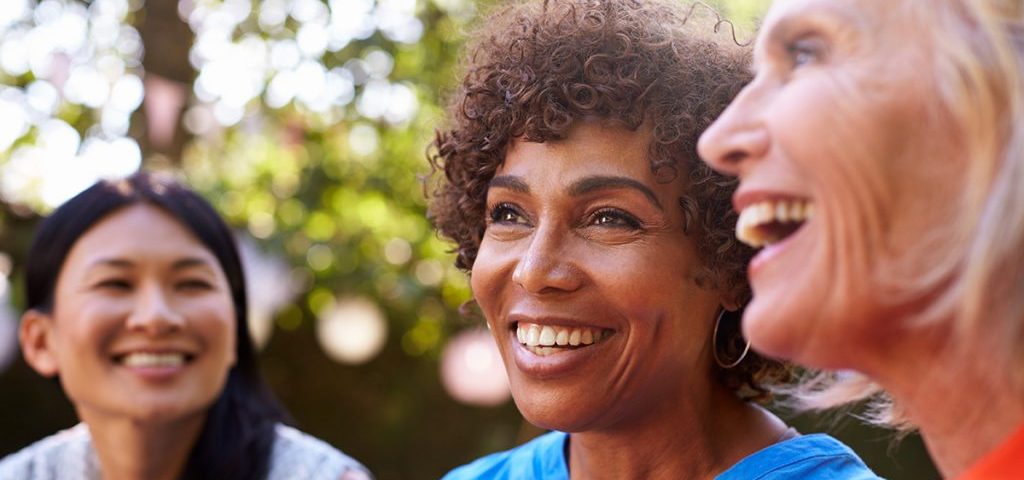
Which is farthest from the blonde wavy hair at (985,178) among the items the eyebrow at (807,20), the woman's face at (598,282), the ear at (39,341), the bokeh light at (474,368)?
the bokeh light at (474,368)

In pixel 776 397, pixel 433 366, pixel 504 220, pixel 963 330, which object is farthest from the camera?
pixel 433 366

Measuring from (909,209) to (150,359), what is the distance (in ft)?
8.27

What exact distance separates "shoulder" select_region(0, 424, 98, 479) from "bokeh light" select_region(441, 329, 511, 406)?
2.56 m

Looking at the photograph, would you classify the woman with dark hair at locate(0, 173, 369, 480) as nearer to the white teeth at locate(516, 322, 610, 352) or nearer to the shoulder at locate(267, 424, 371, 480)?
the shoulder at locate(267, 424, 371, 480)

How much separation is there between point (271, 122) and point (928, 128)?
17.6ft

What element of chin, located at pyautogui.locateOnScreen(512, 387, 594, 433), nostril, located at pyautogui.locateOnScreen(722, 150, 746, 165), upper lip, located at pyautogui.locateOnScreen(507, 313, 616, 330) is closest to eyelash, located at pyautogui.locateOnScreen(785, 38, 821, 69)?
nostril, located at pyautogui.locateOnScreen(722, 150, 746, 165)

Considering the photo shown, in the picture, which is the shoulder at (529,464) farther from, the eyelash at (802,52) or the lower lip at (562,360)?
the eyelash at (802,52)

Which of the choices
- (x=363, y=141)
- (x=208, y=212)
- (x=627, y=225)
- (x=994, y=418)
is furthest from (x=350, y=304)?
(x=994, y=418)

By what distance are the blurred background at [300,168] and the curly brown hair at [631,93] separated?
3288mm

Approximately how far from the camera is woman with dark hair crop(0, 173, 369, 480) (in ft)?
10.7

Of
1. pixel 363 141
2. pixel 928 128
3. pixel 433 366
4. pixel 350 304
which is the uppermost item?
pixel 363 141

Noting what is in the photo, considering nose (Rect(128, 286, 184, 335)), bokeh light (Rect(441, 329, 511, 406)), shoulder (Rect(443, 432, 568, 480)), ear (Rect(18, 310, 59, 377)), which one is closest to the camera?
shoulder (Rect(443, 432, 568, 480))

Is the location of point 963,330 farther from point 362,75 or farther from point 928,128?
point 362,75

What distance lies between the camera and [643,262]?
6.66 feet
